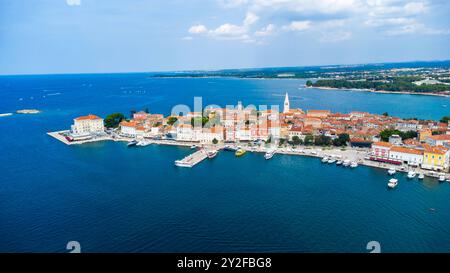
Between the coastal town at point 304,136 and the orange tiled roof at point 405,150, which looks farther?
the coastal town at point 304,136

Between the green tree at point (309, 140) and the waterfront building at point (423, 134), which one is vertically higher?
the waterfront building at point (423, 134)

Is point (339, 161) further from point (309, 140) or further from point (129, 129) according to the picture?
point (129, 129)

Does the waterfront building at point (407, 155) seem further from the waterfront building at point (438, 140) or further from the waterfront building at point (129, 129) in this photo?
the waterfront building at point (129, 129)

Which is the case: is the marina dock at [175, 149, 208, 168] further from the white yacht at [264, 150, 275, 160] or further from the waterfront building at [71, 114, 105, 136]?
the waterfront building at [71, 114, 105, 136]

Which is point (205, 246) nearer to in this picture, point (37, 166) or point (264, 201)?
point (264, 201)

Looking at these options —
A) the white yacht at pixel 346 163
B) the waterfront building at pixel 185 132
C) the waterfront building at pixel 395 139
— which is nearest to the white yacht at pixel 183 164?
the waterfront building at pixel 185 132

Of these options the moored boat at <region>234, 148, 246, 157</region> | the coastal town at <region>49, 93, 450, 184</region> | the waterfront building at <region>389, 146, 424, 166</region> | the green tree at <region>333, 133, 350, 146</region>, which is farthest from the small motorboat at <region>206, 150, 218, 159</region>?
the waterfront building at <region>389, 146, 424, 166</region>
